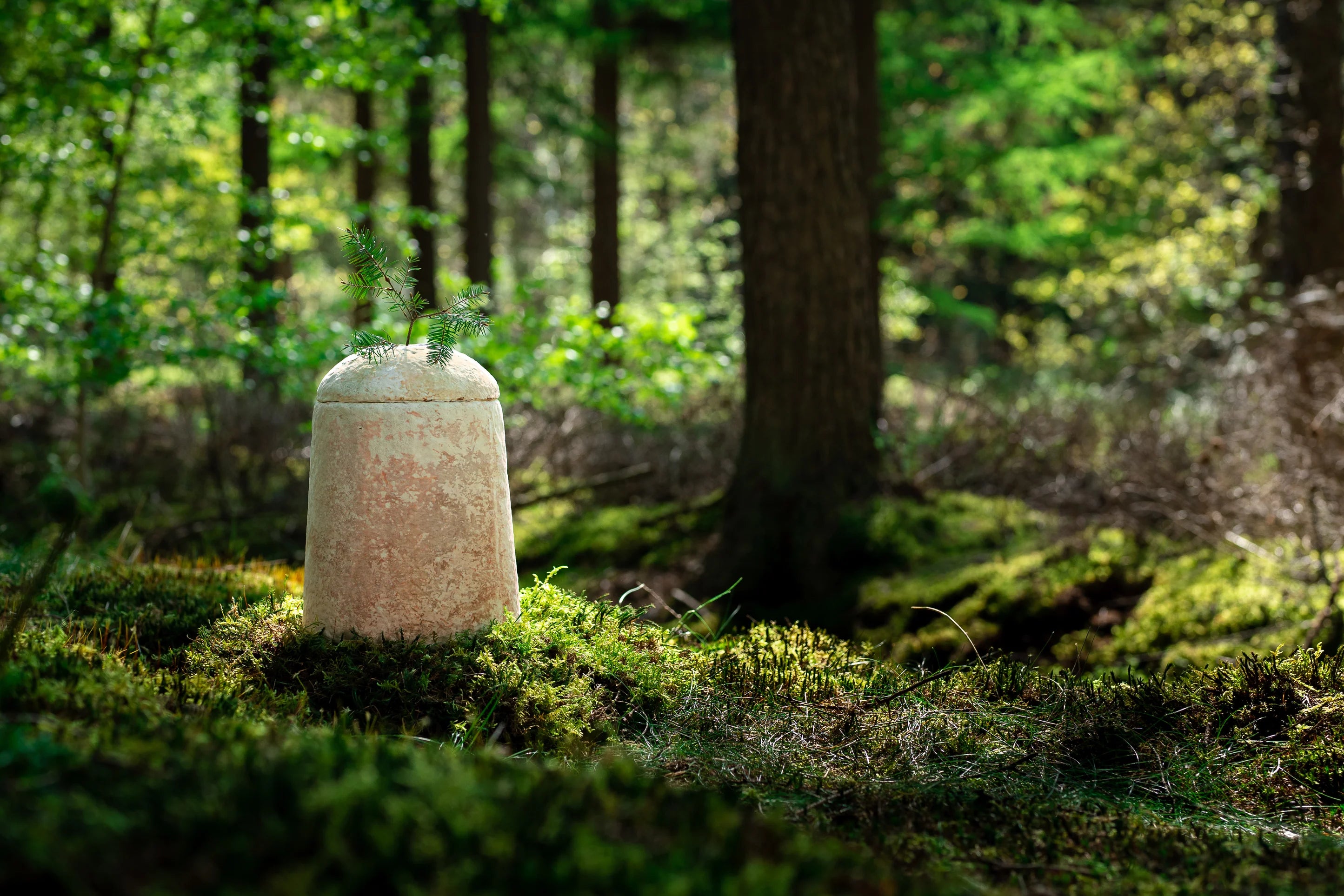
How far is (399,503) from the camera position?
3258 millimetres

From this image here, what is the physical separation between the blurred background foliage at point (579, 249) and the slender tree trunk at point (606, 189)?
0.42 meters

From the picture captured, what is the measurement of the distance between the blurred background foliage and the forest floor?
136 cm

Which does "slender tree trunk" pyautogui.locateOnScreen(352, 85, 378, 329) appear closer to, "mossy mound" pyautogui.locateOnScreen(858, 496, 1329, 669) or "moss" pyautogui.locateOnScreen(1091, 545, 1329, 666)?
"mossy mound" pyautogui.locateOnScreen(858, 496, 1329, 669)

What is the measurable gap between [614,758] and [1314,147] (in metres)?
9.68

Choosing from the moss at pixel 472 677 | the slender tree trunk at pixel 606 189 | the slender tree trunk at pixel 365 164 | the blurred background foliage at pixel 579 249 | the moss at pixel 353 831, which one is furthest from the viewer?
the slender tree trunk at pixel 365 164

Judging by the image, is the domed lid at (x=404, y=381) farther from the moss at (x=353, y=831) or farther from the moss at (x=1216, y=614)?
the moss at (x=1216, y=614)

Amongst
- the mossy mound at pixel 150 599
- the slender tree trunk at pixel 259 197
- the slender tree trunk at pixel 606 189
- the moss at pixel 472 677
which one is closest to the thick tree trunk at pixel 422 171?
the slender tree trunk at pixel 259 197

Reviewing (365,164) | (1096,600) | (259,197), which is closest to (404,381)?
(1096,600)

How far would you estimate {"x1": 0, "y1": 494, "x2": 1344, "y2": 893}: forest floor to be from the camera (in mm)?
1536

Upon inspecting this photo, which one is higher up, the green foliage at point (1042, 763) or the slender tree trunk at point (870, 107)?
the slender tree trunk at point (870, 107)

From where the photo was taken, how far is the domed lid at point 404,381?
327 centimetres

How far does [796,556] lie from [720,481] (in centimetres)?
241

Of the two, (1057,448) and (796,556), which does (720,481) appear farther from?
(1057,448)

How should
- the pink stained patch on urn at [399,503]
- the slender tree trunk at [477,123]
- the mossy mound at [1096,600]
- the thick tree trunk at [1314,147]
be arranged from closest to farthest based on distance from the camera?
the pink stained patch on urn at [399,503] < the mossy mound at [1096,600] < the thick tree trunk at [1314,147] < the slender tree trunk at [477,123]
